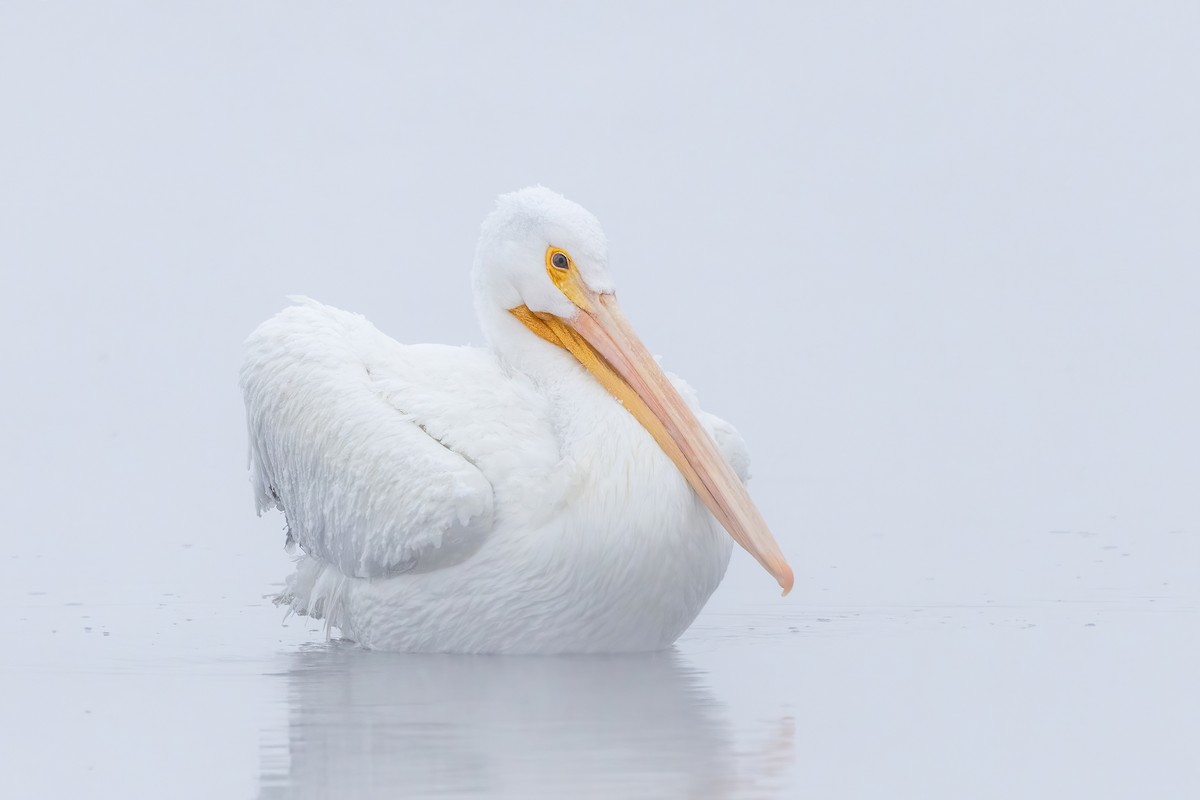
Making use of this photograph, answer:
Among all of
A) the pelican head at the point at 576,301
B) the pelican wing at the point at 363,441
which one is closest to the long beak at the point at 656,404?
the pelican head at the point at 576,301

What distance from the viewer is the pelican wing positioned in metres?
7.93

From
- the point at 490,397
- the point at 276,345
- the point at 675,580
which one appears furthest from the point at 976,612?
the point at 276,345

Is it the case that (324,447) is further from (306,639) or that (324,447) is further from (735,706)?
(735,706)

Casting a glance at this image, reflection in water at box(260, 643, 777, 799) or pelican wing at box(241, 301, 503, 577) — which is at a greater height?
pelican wing at box(241, 301, 503, 577)

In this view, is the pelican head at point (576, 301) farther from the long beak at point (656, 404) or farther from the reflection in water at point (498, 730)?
the reflection in water at point (498, 730)

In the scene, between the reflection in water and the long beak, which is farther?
the long beak

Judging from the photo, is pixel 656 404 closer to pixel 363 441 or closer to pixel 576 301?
pixel 576 301

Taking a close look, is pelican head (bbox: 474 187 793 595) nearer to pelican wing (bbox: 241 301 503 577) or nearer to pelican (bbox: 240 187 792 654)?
pelican (bbox: 240 187 792 654)

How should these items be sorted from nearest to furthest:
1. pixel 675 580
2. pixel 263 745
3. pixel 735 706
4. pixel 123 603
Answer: pixel 263 745 → pixel 735 706 → pixel 675 580 → pixel 123 603

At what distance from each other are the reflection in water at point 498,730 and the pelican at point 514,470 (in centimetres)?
19

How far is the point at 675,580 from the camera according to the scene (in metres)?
7.96

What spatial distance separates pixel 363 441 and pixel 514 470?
0.68 meters

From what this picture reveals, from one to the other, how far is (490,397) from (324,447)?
0.76 meters

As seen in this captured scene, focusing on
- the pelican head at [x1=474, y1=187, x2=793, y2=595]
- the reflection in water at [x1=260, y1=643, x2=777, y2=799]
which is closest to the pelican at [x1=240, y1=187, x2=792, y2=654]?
the pelican head at [x1=474, y1=187, x2=793, y2=595]
